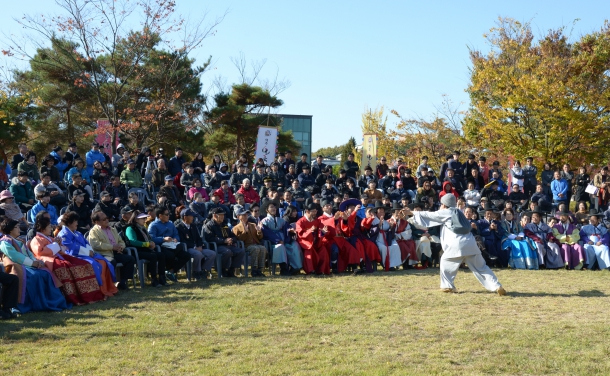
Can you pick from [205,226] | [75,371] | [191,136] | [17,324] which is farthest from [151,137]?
[75,371]

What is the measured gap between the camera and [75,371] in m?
5.09

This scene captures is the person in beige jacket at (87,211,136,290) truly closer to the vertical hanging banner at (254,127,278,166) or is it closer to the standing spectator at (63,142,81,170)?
the standing spectator at (63,142,81,170)

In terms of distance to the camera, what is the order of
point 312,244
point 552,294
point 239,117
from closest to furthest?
point 552,294 → point 312,244 → point 239,117

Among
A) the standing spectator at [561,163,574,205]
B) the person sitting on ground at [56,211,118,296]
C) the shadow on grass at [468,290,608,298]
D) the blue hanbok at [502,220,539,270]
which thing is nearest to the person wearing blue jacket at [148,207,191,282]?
the person sitting on ground at [56,211,118,296]

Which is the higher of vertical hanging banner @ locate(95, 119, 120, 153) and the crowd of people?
vertical hanging banner @ locate(95, 119, 120, 153)

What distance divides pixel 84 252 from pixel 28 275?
3.56 feet

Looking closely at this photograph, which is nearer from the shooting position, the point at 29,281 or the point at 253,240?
the point at 29,281

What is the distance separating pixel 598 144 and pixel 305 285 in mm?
15635

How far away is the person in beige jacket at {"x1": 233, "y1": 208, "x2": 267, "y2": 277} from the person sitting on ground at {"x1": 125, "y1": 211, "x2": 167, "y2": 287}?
1.83m

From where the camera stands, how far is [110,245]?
30.4ft

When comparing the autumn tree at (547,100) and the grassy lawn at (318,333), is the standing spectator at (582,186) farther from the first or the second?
the grassy lawn at (318,333)

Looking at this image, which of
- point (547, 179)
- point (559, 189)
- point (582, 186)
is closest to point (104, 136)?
point (547, 179)

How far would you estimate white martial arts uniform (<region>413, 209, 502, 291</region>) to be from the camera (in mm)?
8906

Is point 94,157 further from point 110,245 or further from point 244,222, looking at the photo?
point 110,245
